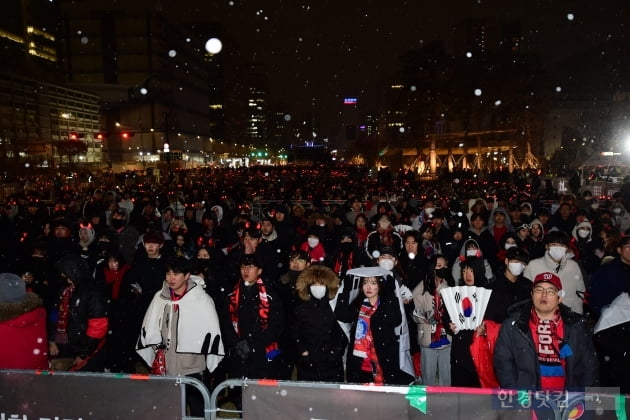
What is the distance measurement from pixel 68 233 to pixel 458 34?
431ft

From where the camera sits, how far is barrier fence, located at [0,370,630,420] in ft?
10.7

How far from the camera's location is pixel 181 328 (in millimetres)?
4988

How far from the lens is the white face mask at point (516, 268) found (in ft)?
19.8

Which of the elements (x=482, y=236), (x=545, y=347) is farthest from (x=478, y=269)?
(x=482, y=236)

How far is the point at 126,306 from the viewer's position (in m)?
6.29

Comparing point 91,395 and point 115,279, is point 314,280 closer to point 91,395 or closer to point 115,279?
point 91,395

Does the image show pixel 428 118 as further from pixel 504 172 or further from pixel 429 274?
pixel 429 274

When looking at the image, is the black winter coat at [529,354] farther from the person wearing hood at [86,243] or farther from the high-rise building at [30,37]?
the high-rise building at [30,37]

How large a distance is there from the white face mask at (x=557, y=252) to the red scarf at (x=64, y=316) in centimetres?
515

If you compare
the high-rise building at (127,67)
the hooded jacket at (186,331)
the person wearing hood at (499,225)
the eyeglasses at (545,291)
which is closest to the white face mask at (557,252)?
the eyeglasses at (545,291)

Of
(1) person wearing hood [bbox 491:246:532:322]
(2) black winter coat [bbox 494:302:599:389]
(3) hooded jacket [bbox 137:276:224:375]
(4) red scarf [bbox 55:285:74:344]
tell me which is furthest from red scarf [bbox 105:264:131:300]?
(2) black winter coat [bbox 494:302:599:389]

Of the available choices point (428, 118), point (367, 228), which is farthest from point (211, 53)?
point (367, 228)

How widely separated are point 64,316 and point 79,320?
24cm

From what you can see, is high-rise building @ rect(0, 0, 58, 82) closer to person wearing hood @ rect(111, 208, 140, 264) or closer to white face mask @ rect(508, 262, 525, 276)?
person wearing hood @ rect(111, 208, 140, 264)
